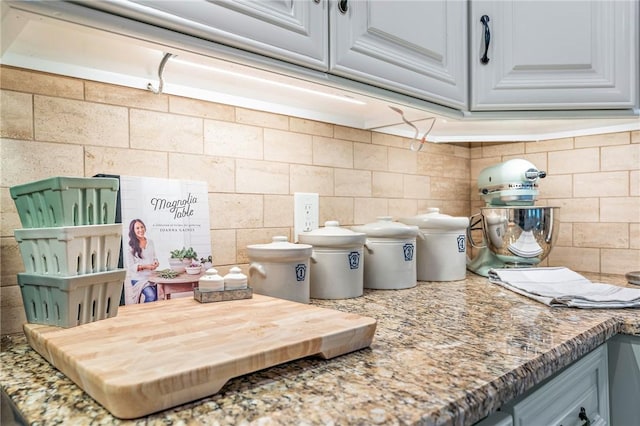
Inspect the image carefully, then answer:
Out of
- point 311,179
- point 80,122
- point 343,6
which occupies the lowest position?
point 311,179

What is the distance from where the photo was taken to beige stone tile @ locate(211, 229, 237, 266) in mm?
1069

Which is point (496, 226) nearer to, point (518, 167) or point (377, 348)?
Result: point (518, 167)

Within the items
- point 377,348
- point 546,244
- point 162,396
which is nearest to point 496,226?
point 546,244

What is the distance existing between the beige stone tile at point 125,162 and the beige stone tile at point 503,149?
136 centimetres

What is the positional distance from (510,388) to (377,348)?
8.0 inches

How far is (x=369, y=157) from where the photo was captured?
1.47m

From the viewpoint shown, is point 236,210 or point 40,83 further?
point 236,210

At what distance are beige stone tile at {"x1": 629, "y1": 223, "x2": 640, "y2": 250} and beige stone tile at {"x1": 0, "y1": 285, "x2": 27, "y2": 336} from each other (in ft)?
5.77

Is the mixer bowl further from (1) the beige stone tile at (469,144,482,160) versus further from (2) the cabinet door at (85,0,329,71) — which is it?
(2) the cabinet door at (85,0,329,71)

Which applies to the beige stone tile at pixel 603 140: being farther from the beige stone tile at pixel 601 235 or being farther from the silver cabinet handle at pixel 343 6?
the silver cabinet handle at pixel 343 6

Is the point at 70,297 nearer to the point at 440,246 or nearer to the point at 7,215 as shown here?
the point at 7,215

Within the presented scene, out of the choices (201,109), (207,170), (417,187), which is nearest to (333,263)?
(207,170)

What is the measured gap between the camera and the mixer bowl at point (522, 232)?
4.47ft

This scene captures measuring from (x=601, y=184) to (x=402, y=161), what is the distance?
0.71m
